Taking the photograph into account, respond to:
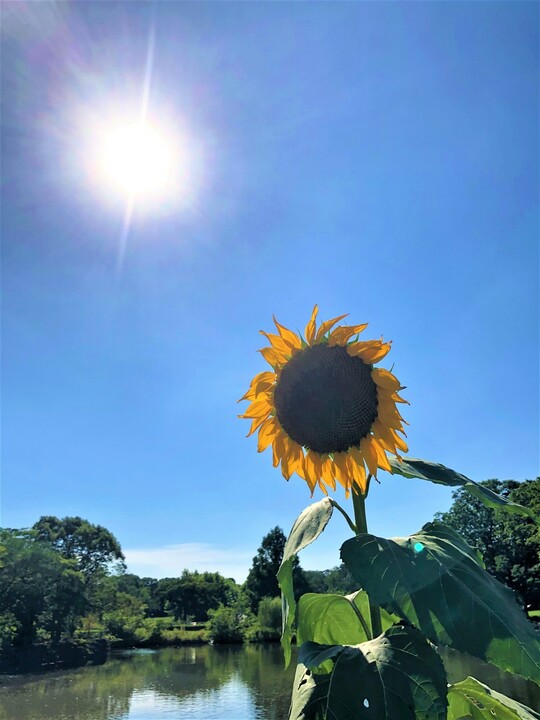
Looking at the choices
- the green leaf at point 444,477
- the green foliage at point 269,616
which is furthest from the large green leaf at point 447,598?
the green foliage at point 269,616

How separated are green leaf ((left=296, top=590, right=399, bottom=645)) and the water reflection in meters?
18.0

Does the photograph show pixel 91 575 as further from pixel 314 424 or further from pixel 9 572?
pixel 314 424

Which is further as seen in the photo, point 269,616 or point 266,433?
point 269,616

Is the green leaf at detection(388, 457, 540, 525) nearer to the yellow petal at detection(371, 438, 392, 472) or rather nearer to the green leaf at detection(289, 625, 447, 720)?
the yellow petal at detection(371, 438, 392, 472)

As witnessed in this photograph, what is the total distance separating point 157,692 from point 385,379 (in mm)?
25777

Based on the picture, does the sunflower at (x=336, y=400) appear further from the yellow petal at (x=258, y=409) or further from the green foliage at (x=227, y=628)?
the green foliage at (x=227, y=628)

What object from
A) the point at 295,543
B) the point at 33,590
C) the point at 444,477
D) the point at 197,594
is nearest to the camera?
the point at 295,543

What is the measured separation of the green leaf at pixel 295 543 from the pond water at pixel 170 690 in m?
14.8

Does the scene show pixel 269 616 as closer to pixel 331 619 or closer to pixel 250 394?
pixel 331 619

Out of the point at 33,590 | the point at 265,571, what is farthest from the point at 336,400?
the point at 265,571

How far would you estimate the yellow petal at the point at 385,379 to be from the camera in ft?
4.50

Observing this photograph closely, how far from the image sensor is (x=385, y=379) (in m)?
1.38

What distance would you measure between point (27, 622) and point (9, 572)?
3.12m

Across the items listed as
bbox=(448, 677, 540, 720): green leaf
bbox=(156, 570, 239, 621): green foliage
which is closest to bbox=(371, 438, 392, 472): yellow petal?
bbox=(448, 677, 540, 720): green leaf
